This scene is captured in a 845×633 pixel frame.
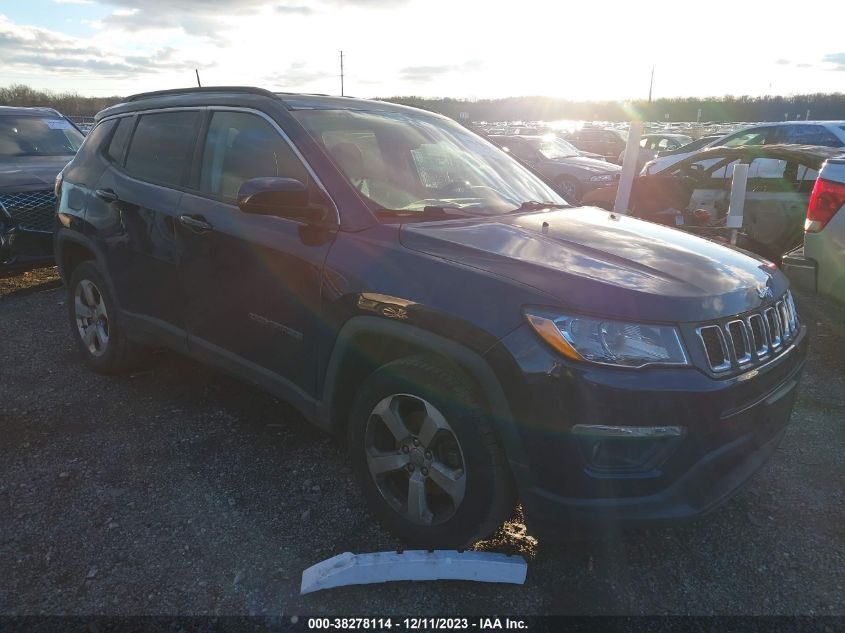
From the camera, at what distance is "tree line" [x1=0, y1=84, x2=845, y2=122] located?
2136 inches

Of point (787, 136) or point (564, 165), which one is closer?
point (787, 136)

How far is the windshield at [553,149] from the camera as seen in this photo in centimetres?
1350

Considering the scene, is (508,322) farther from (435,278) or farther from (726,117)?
(726,117)

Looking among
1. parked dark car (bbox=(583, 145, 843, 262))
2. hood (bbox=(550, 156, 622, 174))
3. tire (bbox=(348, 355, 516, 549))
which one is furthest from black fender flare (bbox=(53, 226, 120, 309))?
hood (bbox=(550, 156, 622, 174))

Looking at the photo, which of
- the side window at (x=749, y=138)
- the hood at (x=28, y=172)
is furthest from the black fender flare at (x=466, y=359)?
the side window at (x=749, y=138)

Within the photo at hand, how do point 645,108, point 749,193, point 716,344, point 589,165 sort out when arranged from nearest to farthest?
1. point 716,344
2. point 749,193
3. point 589,165
4. point 645,108

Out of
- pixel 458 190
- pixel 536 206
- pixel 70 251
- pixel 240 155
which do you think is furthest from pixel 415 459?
pixel 70 251

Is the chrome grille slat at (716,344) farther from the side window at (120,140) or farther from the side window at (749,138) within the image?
the side window at (749,138)

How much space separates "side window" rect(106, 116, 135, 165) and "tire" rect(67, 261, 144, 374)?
733mm

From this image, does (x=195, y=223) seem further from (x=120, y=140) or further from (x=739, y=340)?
(x=739, y=340)

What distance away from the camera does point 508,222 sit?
9.46ft

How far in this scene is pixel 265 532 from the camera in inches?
108

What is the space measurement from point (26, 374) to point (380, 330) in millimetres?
3449

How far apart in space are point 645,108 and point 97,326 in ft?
231
